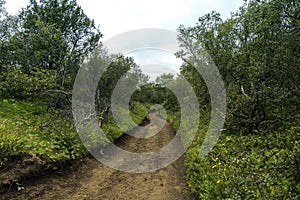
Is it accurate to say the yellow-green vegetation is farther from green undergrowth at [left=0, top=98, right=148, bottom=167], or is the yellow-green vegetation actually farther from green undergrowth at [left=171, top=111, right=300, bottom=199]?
green undergrowth at [left=171, top=111, right=300, bottom=199]

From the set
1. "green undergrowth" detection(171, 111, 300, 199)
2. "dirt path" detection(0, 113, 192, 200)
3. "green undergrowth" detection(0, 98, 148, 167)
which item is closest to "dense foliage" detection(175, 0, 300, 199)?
"green undergrowth" detection(171, 111, 300, 199)

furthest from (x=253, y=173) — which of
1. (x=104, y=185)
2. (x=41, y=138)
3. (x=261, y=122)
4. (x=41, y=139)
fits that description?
(x=41, y=138)

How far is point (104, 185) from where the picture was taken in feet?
25.6

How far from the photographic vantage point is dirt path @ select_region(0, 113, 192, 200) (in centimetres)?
682

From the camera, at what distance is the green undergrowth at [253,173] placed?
16.7 feet

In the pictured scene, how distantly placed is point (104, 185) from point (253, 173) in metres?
4.60

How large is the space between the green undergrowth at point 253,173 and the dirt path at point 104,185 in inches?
32.9

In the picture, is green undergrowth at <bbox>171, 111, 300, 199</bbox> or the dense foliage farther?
Answer: the dense foliage

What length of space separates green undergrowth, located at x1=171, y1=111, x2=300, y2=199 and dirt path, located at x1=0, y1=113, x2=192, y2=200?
836 mm

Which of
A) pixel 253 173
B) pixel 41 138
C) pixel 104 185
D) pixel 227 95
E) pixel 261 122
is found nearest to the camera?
pixel 253 173

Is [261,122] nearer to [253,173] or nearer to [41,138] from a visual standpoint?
[253,173]

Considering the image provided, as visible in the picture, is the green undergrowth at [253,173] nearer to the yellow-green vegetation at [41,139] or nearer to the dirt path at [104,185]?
the dirt path at [104,185]

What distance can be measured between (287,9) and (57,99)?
1304cm

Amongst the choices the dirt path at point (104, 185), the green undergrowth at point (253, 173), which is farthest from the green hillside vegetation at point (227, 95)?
the dirt path at point (104, 185)
